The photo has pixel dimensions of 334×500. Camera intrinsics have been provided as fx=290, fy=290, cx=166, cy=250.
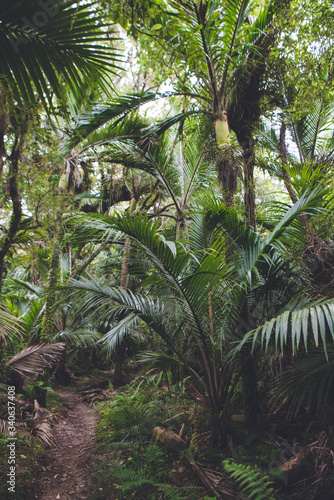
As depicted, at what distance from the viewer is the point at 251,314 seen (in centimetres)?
308

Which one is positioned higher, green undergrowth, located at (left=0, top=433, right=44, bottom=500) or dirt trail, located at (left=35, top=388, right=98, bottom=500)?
green undergrowth, located at (left=0, top=433, right=44, bottom=500)

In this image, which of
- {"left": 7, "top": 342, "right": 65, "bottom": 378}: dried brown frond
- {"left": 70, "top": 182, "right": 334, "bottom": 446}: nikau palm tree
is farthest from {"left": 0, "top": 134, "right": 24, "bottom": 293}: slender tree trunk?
{"left": 7, "top": 342, "right": 65, "bottom": 378}: dried brown frond

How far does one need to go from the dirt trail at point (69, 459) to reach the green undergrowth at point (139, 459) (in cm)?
14

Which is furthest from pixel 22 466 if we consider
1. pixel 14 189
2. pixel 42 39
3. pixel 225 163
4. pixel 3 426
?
pixel 225 163

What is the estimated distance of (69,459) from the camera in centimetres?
316

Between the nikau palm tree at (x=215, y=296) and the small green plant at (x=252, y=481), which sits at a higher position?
the nikau palm tree at (x=215, y=296)

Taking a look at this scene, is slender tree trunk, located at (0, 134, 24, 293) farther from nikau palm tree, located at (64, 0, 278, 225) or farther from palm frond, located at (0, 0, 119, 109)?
nikau palm tree, located at (64, 0, 278, 225)

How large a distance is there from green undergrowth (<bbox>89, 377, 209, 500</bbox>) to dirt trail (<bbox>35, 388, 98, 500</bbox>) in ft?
0.44

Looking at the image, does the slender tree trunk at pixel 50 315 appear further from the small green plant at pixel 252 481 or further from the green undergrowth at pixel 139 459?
the small green plant at pixel 252 481

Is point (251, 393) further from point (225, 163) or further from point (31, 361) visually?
point (225, 163)

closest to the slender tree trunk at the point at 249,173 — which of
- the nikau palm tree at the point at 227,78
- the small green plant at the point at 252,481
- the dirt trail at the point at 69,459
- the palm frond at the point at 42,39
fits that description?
the nikau palm tree at the point at 227,78

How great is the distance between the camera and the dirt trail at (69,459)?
99.5 inches

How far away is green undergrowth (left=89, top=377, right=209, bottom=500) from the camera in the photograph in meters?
2.37

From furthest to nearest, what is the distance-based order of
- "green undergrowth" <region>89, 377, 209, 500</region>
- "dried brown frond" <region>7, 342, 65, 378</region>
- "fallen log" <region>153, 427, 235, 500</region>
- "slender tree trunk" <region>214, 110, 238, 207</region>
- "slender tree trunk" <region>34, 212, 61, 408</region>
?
1. "slender tree trunk" <region>34, 212, 61, 408</region>
2. "slender tree trunk" <region>214, 110, 238, 207</region>
3. "dried brown frond" <region>7, 342, 65, 378</region>
4. "green undergrowth" <region>89, 377, 209, 500</region>
5. "fallen log" <region>153, 427, 235, 500</region>
